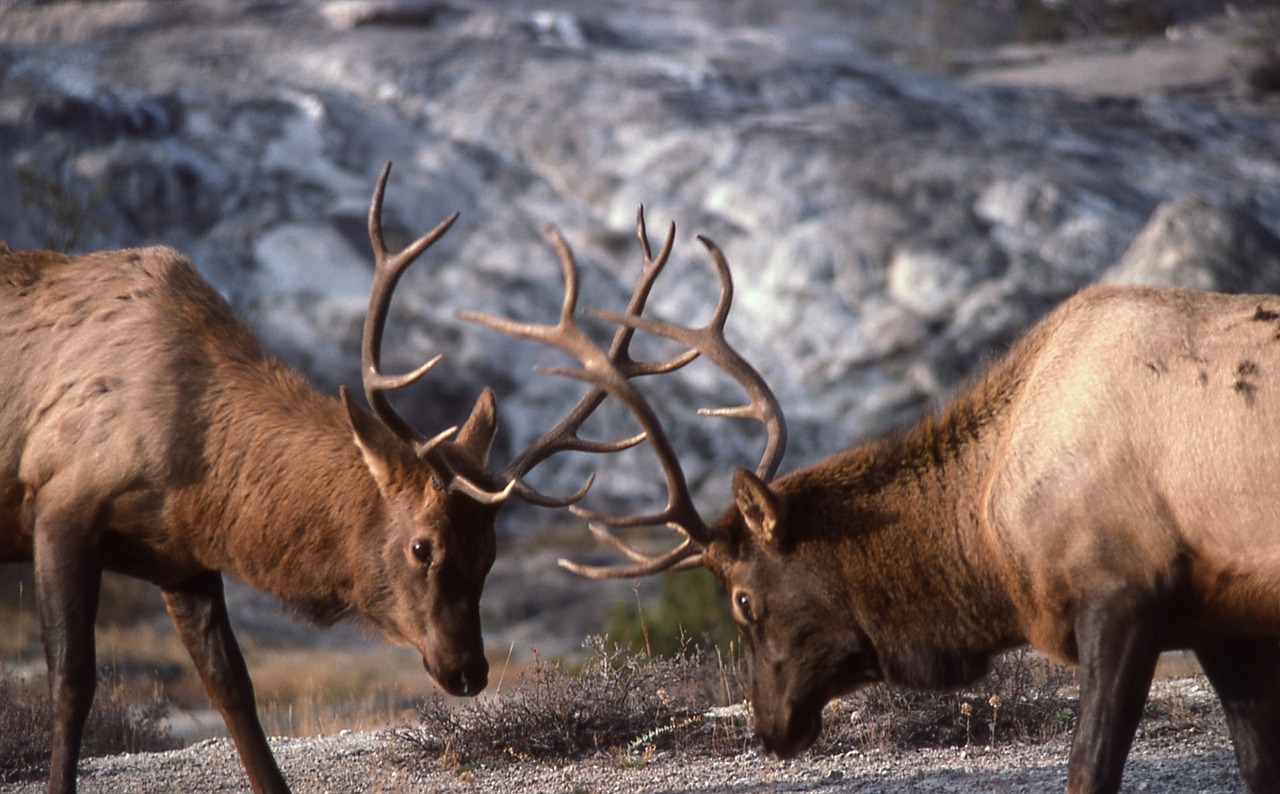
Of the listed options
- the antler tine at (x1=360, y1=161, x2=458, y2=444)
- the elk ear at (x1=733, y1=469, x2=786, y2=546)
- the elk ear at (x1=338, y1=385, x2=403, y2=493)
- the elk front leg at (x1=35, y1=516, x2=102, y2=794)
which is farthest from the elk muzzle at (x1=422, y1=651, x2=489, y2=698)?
the elk front leg at (x1=35, y1=516, x2=102, y2=794)

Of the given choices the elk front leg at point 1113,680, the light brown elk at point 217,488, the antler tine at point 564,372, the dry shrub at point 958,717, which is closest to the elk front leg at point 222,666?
the light brown elk at point 217,488

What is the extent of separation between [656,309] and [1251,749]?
18983 mm

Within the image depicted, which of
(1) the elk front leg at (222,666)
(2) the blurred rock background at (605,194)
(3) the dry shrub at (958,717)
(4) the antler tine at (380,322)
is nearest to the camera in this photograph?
(4) the antler tine at (380,322)

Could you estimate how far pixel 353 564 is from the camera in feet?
19.1

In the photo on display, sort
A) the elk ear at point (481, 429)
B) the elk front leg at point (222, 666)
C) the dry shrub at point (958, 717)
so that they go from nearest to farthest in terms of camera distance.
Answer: the elk ear at point (481, 429) < the elk front leg at point (222, 666) < the dry shrub at point (958, 717)

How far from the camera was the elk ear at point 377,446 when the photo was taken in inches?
229

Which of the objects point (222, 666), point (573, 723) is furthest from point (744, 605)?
point (222, 666)

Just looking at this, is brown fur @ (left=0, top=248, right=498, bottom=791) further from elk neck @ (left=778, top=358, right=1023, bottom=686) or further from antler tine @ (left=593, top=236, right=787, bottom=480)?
elk neck @ (left=778, top=358, right=1023, bottom=686)

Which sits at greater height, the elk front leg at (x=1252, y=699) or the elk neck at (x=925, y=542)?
the elk neck at (x=925, y=542)

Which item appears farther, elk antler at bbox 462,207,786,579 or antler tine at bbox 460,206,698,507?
antler tine at bbox 460,206,698,507

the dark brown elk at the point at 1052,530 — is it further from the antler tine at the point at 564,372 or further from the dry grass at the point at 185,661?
the dry grass at the point at 185,661

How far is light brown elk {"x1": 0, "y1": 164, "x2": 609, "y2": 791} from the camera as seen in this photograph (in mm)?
5648

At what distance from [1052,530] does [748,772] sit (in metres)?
2.19

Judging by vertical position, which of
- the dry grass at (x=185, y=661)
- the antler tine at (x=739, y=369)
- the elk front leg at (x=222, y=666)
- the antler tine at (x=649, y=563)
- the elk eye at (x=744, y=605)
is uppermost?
the antler tine at (x=739, y=369)
